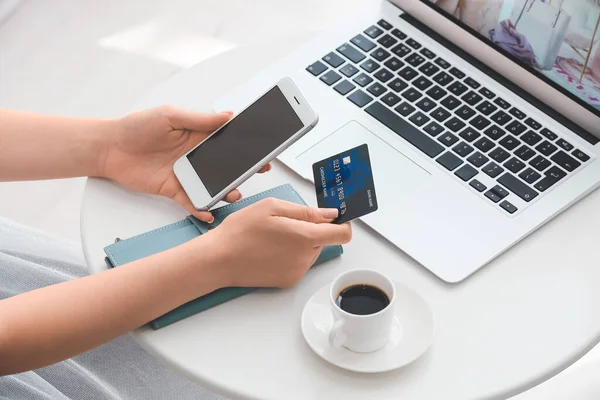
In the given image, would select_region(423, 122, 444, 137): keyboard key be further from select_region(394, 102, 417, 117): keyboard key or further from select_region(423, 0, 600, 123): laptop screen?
select_region(423, 0, 600, 123): laptop screen

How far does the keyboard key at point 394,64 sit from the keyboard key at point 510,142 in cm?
21

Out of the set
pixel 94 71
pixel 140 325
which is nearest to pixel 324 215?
pixel 140 325

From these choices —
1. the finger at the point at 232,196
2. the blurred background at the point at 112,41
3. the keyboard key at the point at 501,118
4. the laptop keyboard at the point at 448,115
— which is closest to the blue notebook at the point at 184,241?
the finger at the point at 232,196

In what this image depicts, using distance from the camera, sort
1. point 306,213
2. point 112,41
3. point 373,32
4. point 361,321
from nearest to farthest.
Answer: point 361,321 → point 306,213 → point 373,32 → point 112,41

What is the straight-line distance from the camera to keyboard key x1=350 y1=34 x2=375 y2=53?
121cm

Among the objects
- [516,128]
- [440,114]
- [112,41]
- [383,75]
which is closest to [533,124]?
[516,128]

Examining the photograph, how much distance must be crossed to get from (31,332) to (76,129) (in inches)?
13.0

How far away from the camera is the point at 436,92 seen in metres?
1.15

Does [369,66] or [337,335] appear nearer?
[337,335]

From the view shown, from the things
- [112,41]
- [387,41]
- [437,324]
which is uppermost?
[387,41]

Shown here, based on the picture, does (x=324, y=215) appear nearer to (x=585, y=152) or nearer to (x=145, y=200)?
(x=145, y=200)

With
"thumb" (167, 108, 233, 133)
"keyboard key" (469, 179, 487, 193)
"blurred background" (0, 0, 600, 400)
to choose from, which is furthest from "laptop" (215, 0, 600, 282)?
"blurred background" (0, 0, 600, 400)

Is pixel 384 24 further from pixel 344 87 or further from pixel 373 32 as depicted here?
pixel 344 87

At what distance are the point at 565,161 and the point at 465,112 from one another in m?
0.16
